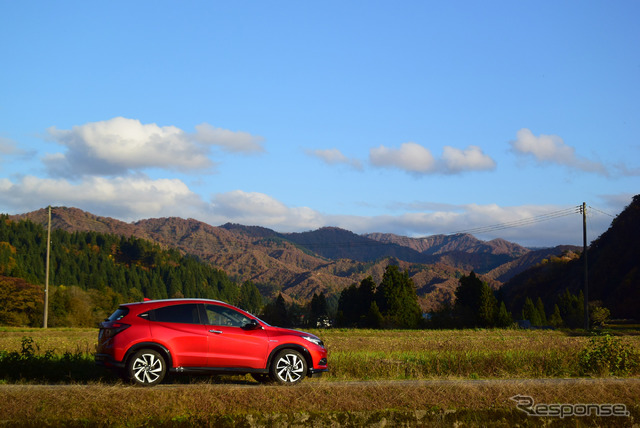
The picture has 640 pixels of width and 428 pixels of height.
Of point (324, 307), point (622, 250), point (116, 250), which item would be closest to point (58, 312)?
point (324, 307)

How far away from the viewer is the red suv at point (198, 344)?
1309 cm

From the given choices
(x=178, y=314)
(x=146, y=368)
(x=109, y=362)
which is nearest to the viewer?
(x=109, y=362)

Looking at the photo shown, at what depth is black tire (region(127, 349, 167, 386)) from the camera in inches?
511

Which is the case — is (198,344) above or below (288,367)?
above

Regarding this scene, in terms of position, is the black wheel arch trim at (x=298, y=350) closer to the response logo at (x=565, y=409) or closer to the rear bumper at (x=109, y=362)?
the rear bumper at (x=109, y=362)

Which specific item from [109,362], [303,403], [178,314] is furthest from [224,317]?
[303,403]

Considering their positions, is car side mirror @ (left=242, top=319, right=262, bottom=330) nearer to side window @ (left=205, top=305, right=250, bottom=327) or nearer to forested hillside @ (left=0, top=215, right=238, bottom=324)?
side window @ (left=205, top=305, right=250, bottom=327)

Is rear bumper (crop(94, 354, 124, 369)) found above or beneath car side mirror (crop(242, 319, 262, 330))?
beneath

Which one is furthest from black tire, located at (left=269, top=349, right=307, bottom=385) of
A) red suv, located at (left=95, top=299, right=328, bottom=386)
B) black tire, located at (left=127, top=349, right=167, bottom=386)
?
black tire, located at (left=127, top=349, right=167, bottom=386)

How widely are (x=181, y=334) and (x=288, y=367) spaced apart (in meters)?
2.51

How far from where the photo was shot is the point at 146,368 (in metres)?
13.1

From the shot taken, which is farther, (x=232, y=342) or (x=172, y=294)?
(x=172, y=294)

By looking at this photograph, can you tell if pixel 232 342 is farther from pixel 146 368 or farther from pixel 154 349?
pixel 146 368

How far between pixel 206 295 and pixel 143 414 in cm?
16355
